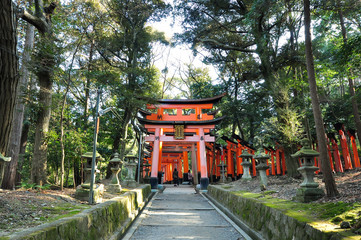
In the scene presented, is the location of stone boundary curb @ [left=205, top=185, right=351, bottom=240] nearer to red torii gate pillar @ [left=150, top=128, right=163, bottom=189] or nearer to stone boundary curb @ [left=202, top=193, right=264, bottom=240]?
stone boundary curb @ [left=202, top=193, right=264, bottom=240]

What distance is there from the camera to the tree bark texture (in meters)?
3.46

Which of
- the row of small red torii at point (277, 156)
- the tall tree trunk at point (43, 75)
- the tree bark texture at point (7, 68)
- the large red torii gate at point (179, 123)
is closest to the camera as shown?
A: the tree bark texture at point (7, 68)

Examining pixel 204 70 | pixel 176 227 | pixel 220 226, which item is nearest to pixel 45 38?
pixel 176 227

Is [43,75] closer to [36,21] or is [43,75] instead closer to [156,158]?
[36,21]

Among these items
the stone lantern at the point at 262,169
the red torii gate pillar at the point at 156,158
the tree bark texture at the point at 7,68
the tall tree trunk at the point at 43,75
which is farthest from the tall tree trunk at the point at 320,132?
the red torii gate pillar at the point at 156,158

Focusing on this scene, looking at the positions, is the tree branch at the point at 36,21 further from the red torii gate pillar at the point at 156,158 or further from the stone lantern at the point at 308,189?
the red torii gate pillar at the point at 156,158

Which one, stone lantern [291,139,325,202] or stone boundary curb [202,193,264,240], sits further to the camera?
stone lantern [291,139,325,202]

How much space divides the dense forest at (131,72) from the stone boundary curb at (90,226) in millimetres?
1655

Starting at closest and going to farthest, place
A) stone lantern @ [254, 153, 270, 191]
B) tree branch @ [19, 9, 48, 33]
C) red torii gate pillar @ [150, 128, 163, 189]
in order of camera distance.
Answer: tree branch @ [19, 9, 48, 33] → stone lantern @ [254, 153, 270, 191] → red torii gate pillar @ [150, 128, 163, 189]

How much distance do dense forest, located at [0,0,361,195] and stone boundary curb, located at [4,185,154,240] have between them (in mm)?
1655

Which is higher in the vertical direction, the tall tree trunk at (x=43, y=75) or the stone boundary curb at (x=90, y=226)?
the tall tree trunk at (x=43, y=75)

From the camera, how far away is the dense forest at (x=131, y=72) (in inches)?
256

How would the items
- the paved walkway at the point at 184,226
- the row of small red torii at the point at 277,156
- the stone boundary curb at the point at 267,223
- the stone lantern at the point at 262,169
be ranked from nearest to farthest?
the stone boundary curb at the point at 267,223 → the paved walkway at the point at 184,226 → the stone lantern at the point at 262,169 → the row of small red torii at the point at 277,156

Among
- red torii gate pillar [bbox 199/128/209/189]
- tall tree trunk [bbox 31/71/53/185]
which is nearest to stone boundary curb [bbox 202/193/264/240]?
tall tree trunk [bbox 31/71/53/185]
